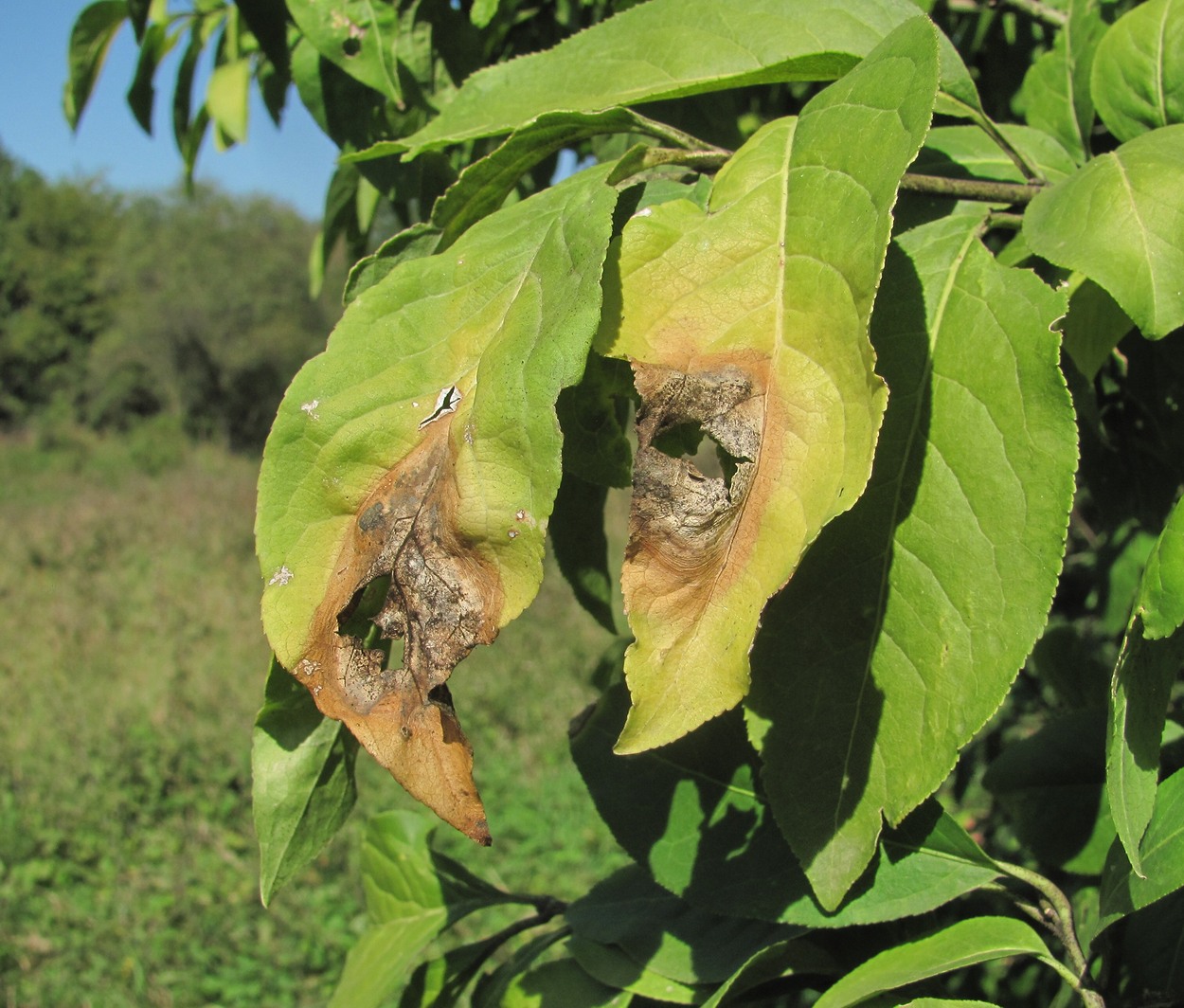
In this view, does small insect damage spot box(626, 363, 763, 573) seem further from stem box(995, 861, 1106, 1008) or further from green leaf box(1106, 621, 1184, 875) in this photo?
stem box(995, 861, 1106, 1008)

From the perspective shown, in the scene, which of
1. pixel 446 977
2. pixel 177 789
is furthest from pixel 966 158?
pixel 177 789

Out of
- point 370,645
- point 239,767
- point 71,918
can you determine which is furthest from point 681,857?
point 239,767

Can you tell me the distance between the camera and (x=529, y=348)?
23.7 inches

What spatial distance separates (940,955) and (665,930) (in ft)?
1.06

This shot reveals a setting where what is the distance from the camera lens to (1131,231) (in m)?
0.70

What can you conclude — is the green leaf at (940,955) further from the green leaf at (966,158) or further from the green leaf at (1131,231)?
the green leaf at (966,158)

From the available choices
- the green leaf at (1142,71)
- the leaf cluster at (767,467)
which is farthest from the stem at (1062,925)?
the green leaf at (1142,71)

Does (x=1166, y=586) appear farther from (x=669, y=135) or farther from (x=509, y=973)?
(x=509, y=973)

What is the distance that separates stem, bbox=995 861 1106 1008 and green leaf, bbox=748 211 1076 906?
22cm

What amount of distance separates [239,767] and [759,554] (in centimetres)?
640

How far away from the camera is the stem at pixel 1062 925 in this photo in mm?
829

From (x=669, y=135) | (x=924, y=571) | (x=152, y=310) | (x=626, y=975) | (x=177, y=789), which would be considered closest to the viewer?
(x=924, y=571)

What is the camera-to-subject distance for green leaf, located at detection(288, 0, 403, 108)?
118cm

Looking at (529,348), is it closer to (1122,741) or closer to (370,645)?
(370,645)
